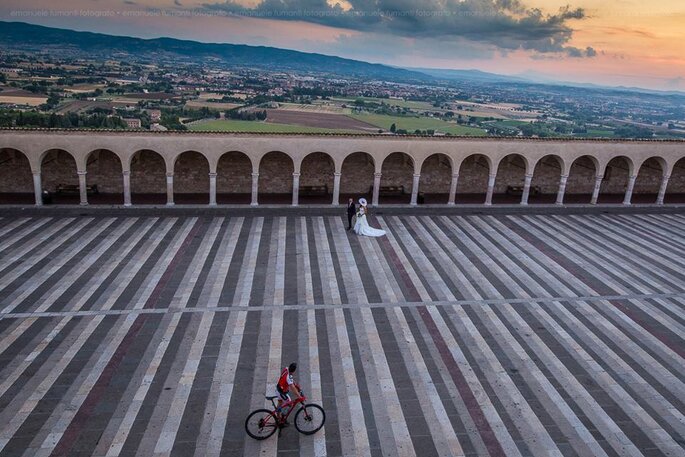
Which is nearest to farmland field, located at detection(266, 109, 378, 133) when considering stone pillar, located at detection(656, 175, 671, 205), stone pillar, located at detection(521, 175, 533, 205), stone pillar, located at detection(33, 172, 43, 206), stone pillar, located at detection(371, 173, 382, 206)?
stone pillar, located at detection(371, 173, 382, 206)

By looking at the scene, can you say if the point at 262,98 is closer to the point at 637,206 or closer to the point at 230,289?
the point at 637,206

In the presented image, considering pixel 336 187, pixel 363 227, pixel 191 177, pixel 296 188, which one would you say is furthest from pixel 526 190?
pixel 191 177

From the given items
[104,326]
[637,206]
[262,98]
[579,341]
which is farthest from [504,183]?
[262,98]

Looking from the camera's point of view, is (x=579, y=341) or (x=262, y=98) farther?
(x=262, y=98)

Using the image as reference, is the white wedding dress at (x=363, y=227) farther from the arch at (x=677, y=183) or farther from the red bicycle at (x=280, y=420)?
the arch at (x=677, y=183)

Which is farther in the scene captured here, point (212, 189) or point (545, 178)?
point (545, 178)

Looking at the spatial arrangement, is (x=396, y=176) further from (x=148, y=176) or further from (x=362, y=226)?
(x=148, y=176)
